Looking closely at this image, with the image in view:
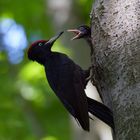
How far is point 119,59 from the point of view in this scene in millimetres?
4602

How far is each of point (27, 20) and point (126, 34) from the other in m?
6.64

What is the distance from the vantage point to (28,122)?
9.60 metres

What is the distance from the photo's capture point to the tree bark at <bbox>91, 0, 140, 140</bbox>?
4312 mm

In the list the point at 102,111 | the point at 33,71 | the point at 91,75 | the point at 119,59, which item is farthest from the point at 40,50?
the point at 33,71

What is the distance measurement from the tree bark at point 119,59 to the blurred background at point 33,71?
75.6 inches

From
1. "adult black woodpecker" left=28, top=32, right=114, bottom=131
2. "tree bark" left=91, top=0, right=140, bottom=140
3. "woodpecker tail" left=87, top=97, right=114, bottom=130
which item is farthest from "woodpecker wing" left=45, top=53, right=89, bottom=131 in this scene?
"tree bark" left=91, top=0, right=140, bottom=140

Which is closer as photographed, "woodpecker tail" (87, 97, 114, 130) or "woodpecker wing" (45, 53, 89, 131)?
"woodpecker tail" (87, 97, 114, 130)

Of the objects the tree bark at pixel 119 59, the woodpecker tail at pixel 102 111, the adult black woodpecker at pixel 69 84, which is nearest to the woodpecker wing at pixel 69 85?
the adult black woodpecker at pixel 69 84

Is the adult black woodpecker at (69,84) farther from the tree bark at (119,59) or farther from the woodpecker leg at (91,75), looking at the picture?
the tree bark at (119,59)

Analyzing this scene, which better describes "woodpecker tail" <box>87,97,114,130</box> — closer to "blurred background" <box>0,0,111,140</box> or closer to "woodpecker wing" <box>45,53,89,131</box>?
"woodpecker wing" <box>45,53,89,131</box>

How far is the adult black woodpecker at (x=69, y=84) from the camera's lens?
4910mm

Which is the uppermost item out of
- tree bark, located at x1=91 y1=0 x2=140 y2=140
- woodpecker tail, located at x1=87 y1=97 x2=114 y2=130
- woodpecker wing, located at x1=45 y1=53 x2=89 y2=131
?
tree bark, located at x1=91 y1=0 x2=140 y2=140

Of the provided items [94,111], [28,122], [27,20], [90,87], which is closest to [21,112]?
[28,122]

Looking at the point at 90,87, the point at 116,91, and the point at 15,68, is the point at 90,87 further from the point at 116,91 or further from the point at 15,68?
the point at 15,68
